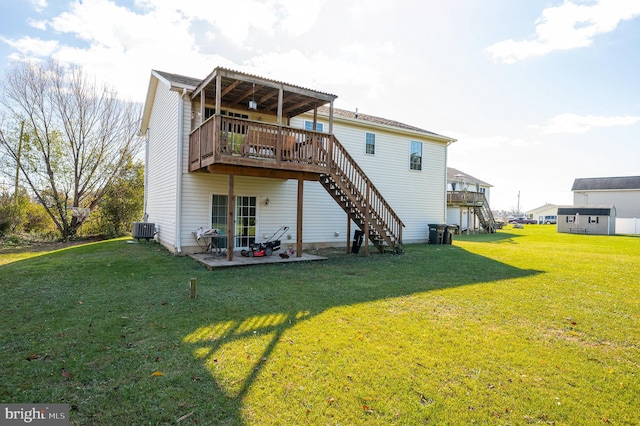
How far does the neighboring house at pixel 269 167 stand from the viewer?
8.88m

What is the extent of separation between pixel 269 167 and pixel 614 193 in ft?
143

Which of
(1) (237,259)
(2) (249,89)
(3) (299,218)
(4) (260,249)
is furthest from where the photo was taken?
(3) (299,218)

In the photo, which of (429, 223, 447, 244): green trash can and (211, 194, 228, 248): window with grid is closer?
(211, 194, 228, 248): window with grid

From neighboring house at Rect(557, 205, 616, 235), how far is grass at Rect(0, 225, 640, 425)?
24.1 m

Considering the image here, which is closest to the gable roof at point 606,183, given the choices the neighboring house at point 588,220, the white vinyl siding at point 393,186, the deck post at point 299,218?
the neighboring house at point 588,220

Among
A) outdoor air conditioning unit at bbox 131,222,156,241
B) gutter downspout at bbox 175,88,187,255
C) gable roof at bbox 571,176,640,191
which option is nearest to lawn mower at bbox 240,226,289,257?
gutter downspout at bbox 175,88,187,255

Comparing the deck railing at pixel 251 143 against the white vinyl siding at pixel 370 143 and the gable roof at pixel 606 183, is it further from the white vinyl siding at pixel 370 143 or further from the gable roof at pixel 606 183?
the gable roof at pixel 606 183

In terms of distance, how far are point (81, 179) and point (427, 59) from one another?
55.5ft

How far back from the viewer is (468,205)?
23797mm

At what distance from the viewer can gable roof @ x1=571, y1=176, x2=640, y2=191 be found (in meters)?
35.9

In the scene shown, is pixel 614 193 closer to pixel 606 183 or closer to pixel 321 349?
pixel 606 183

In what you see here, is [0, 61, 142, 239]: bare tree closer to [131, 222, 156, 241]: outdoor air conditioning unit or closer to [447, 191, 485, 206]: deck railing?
[131, 222, 156, 241]: outdoor air conditioning unit

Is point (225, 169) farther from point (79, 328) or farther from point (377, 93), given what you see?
point (377, 93)

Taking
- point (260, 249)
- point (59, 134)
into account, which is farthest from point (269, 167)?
point (59, 134)
